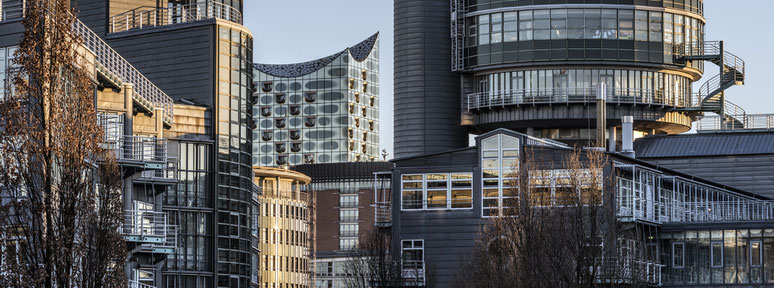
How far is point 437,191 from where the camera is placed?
97750 millimetres

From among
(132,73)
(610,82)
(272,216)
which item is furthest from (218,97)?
(272,216)

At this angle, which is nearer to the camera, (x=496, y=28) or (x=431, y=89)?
(x=496, y=28)

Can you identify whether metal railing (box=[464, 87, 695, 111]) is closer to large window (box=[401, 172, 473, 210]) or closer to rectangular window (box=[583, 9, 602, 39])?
rectangular window (box=[583, 9, 602, 39])

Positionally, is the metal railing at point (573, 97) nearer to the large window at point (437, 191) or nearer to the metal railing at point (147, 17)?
the large window at point (437, 191)

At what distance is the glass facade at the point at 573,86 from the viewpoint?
129 metres

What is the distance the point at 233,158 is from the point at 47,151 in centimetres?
5360

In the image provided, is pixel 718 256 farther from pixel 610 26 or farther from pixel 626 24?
pixel 626 24

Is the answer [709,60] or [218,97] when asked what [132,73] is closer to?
[218,97]

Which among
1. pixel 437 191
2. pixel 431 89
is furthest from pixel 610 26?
pixel 437 191

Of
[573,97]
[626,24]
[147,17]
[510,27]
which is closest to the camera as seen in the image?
[147,17]

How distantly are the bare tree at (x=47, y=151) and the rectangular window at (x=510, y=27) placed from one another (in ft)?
297

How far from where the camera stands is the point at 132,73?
8175 cm

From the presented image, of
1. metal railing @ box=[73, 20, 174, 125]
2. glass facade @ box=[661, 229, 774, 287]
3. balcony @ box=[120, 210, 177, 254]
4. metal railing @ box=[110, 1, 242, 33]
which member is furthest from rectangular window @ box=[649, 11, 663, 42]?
balcony @ box=[120, 210, 177, 254]

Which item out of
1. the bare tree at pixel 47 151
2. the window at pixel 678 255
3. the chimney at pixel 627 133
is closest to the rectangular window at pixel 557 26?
the chimney at pixel 627 133
